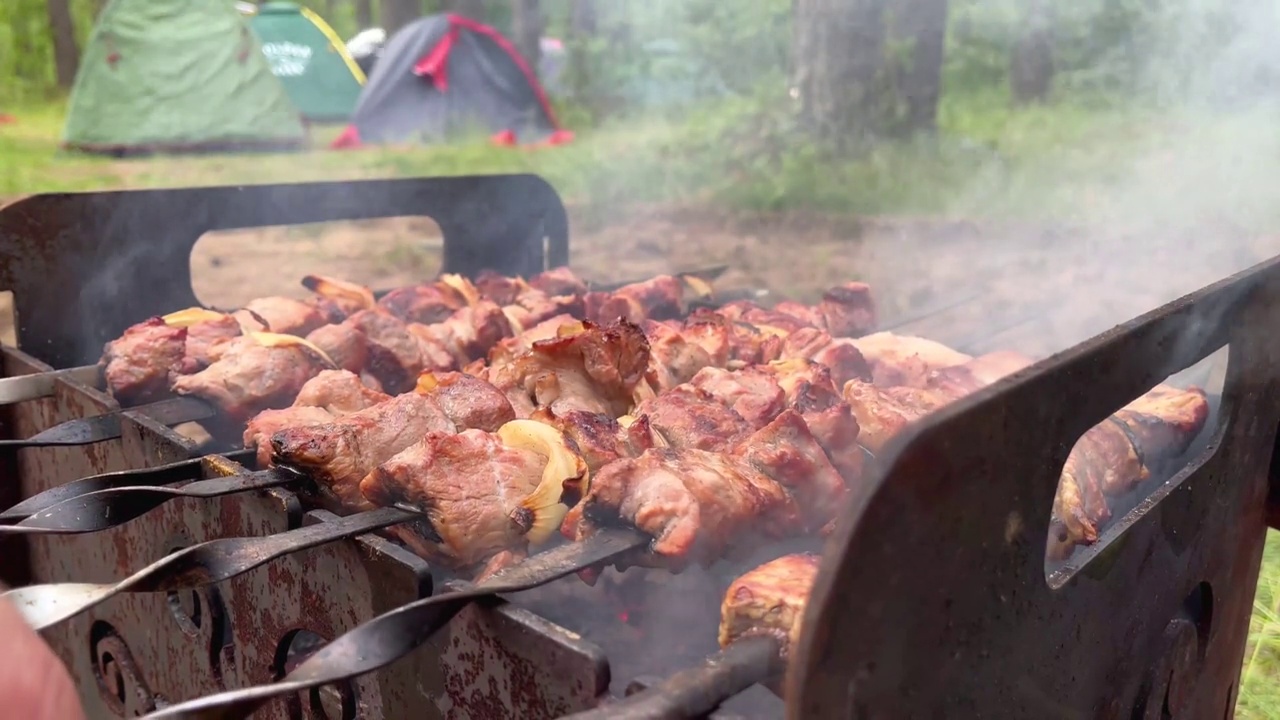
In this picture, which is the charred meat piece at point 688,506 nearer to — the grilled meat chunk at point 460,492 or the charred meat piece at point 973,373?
the grilled meat chunk at point 460,492

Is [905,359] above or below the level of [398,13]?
below

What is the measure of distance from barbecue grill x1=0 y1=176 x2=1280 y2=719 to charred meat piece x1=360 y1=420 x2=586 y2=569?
0.13m

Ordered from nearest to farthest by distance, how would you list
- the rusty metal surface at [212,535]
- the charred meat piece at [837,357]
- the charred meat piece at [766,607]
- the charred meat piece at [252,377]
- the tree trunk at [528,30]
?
the charred meat piece at [766,607], the rusty metal surface at [212,535], the charred meat piece at [252,377], the charred meat piece at [837,357], the tree trunk at [528,30]

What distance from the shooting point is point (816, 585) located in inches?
41.3

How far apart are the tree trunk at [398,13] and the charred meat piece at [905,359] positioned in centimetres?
1757

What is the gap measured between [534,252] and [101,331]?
1768 mm

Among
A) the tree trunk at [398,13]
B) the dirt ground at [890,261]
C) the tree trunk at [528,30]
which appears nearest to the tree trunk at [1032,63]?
the dirt ground at [890,261]

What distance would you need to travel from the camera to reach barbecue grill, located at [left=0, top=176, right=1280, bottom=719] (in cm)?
116

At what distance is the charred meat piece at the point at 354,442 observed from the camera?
1918 mm

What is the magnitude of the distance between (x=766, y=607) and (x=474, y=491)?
2.04 ft

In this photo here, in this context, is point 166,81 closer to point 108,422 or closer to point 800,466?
point 108,422

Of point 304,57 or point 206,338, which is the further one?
point 304,57

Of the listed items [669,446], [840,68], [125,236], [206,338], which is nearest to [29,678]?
[669,446]

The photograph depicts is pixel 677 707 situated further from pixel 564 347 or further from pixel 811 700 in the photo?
pixel 564 347
